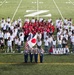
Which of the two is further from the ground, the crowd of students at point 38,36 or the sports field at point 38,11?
the sports field at point 38,11

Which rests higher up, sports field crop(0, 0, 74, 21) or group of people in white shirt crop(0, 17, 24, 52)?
sports field crop(0, 0, 74, 21)

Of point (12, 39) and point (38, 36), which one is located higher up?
point (38, 36)

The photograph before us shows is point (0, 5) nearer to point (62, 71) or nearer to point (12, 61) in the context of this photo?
point (12, 61)

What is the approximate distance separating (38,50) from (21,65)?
1.16 m

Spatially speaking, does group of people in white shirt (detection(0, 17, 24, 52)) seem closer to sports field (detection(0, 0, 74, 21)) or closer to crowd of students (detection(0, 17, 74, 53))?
crowd of students (detection(0, 17, 74, 53))

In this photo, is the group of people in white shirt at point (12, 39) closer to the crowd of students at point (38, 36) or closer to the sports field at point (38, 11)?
the crowd of students at point (38, 36)

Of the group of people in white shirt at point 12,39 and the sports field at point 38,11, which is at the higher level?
the sports field at point 38,11

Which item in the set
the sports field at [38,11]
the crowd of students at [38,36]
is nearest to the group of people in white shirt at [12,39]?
the crowd of students at [38,36]

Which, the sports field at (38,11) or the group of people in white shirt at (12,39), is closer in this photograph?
the group of people in white shirt at (12,39)

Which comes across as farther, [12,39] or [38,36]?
[38,36]

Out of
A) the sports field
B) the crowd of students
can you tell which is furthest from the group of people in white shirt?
the sports field

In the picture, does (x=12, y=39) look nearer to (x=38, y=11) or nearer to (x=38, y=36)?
(x=38, y=36)

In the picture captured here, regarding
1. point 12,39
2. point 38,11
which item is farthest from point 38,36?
point 38,11

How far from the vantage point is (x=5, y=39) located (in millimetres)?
17922
